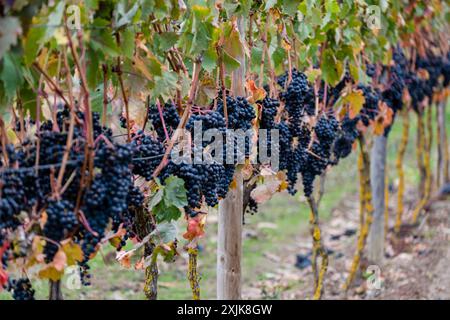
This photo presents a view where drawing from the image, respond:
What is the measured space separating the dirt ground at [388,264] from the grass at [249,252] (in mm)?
167

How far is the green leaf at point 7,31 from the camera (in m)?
1.80

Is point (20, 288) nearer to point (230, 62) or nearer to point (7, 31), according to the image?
point (7, 31)

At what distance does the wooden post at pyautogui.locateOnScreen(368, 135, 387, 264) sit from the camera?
6277mm

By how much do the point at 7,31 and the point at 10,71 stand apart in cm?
22

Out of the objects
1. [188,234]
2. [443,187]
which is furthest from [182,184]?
[443,187]

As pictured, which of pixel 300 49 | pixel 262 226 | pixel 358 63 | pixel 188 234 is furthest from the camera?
pixel 262 226

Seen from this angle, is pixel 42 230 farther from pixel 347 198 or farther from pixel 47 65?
pixel 347 198

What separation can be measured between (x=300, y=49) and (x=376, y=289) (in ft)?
8.68

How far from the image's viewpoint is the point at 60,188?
7.04ft

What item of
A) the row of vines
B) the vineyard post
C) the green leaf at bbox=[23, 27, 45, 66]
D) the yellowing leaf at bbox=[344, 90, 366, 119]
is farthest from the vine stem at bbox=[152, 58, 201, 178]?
the vineyard post

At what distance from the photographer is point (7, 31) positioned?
1.80 metres

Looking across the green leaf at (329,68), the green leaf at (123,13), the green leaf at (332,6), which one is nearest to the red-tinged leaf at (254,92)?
the green leaf at (332,6)

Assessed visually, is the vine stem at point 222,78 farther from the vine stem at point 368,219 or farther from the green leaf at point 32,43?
the vine stem at point 368,219

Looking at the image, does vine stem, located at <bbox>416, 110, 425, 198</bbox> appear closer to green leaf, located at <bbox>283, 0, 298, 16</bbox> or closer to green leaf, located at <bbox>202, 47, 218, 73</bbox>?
green leaf, located at <bbox>283, 0, 298, 16</bbox>
